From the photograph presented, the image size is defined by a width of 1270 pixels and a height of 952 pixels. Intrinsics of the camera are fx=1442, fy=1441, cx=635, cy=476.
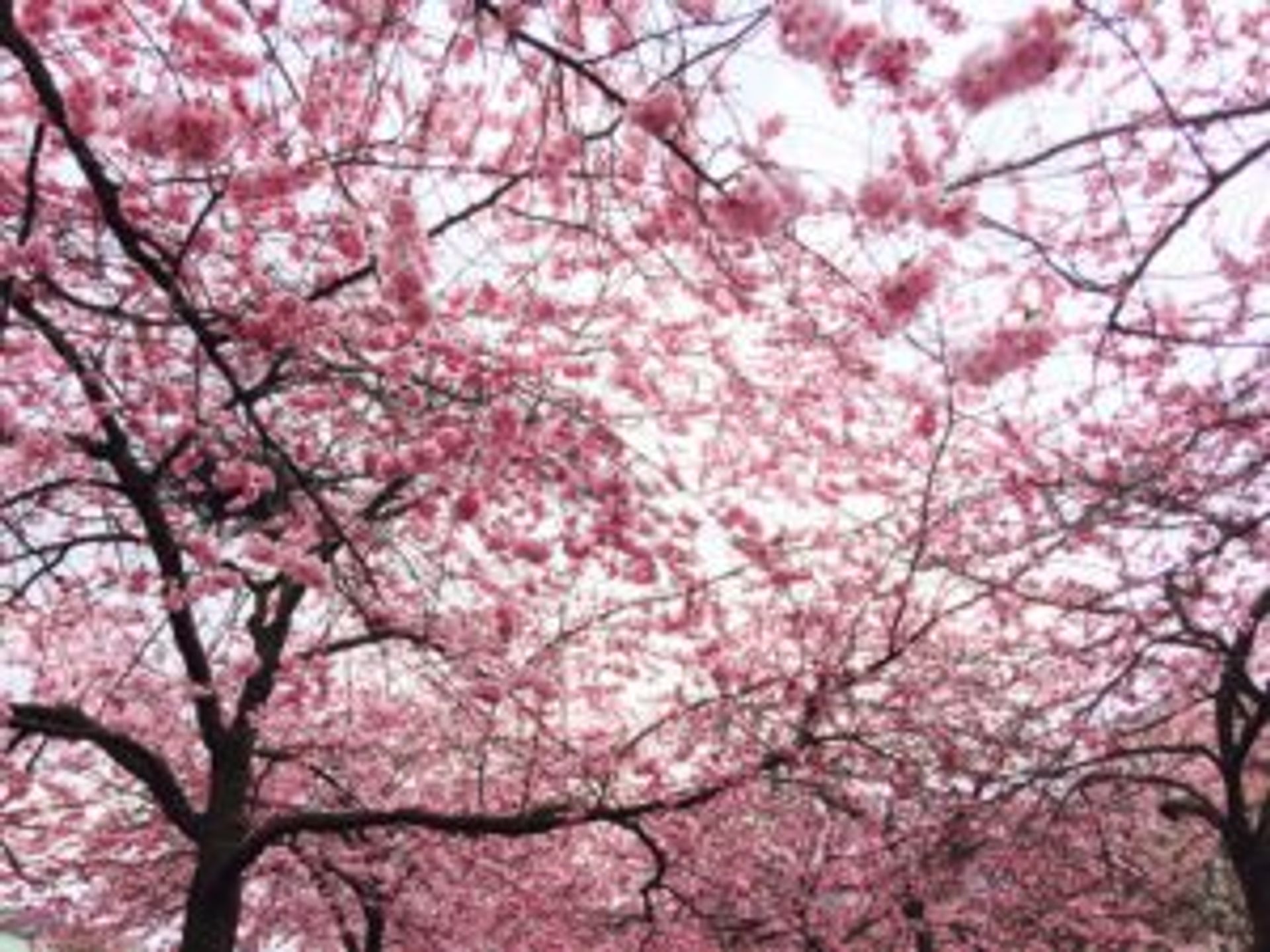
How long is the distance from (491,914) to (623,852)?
4.46 m

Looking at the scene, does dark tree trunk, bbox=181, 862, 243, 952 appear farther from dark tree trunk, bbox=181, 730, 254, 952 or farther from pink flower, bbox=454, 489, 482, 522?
pink flower, bbox=454, 489, 482, 522

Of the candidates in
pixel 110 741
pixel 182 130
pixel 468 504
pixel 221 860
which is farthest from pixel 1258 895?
pixel 182 130

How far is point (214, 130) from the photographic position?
4.64m

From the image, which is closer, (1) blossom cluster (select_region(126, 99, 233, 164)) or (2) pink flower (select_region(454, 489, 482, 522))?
(1) blossom cluster (select_region(126, 99, 233, 164))

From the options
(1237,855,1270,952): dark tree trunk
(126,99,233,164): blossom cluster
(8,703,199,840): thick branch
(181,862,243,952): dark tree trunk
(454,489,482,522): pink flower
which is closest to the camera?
(126,99,233,164): blossom cluster

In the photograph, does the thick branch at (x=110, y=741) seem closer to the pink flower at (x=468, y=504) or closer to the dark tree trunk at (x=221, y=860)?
the dark tree trunk at (x=221, y=860)

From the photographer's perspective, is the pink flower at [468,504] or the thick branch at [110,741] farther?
the thick branch at [110,741]

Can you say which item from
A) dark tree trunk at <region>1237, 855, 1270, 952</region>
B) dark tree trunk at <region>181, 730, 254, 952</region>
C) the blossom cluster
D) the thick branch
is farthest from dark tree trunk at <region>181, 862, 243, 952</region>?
dark tree trunk at <region>1237, 855, 1270, 952</region>

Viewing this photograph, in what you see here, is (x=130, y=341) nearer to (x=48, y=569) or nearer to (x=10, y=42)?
(x=48, y=569)

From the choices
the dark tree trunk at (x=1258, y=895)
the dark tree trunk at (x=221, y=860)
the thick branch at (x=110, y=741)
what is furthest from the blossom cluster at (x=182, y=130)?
the dark tree trunk at (x=1258, y=895)

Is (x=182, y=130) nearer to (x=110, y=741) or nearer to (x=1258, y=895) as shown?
(x=110, y=741)

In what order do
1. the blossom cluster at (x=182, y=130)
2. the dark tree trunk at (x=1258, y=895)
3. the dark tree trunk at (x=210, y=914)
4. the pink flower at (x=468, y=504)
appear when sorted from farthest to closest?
the dark tree trunk at (x=1258, y=895), the dark tree trunk at (x=210, y=914), the pink flower at (x=468, y=504), the blossom cluster at (x=182, y=130)

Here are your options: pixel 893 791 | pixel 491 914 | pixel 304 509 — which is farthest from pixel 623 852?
pixel 304 509

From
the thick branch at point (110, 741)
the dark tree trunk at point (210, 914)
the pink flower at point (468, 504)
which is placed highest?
the pink flower at point (468, 504)
